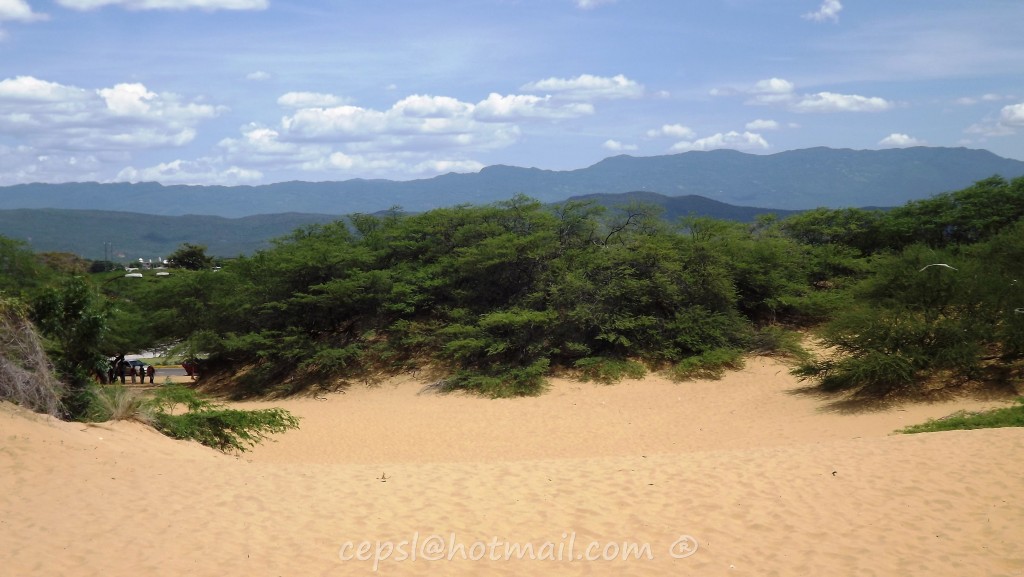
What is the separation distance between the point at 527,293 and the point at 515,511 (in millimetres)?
18835

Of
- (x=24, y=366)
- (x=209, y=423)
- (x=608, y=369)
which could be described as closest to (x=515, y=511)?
(x=209, y=423)

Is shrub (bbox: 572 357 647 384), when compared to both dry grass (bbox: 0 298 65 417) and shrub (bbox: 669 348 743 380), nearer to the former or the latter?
shrub (bbox: 669 348 743 380)

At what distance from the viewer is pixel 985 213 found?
105 ft

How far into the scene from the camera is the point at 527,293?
2773 cm

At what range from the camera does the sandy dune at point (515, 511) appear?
750cm

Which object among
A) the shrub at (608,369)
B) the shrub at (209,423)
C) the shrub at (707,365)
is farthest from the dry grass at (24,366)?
the shrub at (707,365)

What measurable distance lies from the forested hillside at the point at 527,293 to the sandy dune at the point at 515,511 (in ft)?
36.5

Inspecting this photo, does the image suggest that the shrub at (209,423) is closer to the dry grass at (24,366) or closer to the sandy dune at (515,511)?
the sandy dune at (515,511)

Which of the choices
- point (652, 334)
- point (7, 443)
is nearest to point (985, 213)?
point (652, 334)

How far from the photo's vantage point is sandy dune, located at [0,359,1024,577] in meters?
7.50

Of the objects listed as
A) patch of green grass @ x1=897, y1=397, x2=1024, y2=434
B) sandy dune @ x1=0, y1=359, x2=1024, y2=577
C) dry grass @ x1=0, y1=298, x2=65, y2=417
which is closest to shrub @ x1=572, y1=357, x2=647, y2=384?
patch of green grass @ x1=897, y1=397, x2=1024, y2=434

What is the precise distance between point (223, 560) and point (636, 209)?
25.4m

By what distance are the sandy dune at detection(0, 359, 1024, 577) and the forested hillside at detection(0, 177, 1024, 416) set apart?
11.1 m

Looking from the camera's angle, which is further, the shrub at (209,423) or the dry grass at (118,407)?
the shrub at (209,423)
